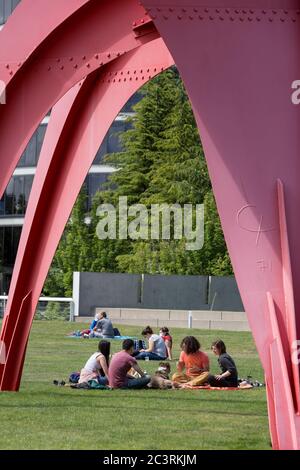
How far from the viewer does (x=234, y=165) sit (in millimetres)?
9859

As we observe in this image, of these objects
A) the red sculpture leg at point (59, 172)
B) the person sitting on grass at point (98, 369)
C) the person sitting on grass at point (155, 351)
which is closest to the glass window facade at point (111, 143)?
the person sitting on grass at point (155, 351)

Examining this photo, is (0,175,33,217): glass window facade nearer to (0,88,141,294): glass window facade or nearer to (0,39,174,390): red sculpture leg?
(0,88,141,294): glass window facade

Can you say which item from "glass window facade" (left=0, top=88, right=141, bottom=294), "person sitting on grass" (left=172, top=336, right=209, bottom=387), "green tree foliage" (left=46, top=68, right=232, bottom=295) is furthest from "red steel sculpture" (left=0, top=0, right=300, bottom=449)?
"glass window facade" (left=0, top=88, right=141, bottom=294)

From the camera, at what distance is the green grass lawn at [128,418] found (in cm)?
1099

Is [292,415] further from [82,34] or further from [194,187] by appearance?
[194,187]

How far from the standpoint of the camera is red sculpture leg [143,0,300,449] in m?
9.71

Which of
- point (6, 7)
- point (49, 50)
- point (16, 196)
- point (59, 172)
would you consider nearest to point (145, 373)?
point (59, 172)

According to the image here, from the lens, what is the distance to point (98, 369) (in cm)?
1728

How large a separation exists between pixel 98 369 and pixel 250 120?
8.19m

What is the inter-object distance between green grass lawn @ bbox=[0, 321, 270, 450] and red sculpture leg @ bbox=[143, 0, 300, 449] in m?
1.88

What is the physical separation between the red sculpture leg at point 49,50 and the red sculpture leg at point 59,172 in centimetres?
231

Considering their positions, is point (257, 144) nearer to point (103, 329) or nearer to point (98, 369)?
point (98, 369)

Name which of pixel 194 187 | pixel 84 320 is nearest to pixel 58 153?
pixel 84 320

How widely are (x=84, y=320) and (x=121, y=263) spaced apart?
26.0 ft
